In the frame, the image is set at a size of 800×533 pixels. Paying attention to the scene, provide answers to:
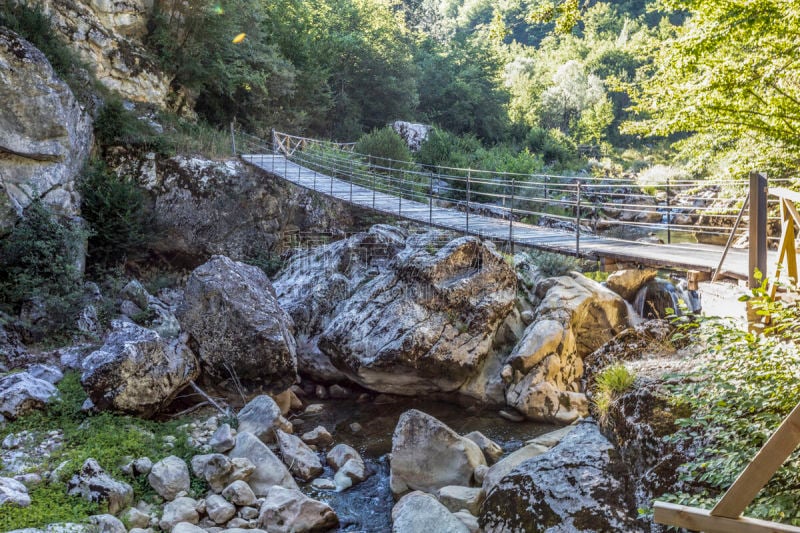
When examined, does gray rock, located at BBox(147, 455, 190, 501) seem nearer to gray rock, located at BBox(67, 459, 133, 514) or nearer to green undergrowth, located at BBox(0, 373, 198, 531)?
green undergrowth, located at BBox(0, 373, 198, 531)

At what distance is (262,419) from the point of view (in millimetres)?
5672

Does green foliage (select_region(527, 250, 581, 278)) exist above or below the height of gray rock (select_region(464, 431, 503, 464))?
above

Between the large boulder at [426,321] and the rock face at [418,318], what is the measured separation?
1 cm

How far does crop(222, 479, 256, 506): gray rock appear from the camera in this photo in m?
4.46

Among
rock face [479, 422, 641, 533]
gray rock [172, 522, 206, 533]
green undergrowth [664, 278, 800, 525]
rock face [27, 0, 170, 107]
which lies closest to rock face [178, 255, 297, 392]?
gray rock [172, 522, 206, 533]

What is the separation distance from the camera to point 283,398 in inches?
262

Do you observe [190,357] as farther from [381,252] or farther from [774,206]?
[774,206]

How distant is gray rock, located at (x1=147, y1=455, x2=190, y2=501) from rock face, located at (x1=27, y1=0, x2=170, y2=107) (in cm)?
879

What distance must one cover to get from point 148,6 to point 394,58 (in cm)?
837

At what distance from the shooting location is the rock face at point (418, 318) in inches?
265

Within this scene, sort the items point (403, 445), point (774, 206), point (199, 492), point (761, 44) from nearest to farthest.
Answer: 1. point (199, 492)
2. point (403, 445)
3. point (761, 44)
4. point (774, 206)

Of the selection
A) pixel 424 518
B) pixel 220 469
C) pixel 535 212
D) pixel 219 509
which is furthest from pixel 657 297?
pixel 219 509

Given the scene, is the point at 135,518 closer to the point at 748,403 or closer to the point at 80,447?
the point at 80,447

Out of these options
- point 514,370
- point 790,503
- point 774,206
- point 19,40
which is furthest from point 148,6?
point 790,503
